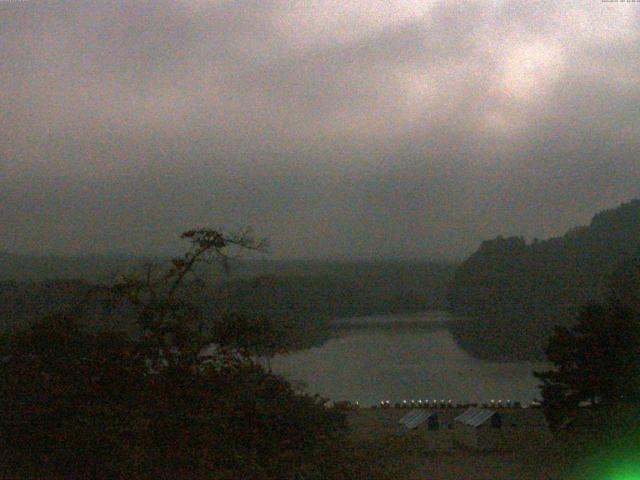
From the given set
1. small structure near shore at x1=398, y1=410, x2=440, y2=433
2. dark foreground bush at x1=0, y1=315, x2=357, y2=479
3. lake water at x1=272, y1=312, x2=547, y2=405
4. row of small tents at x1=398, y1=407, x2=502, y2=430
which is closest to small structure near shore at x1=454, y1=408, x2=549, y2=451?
row of small tents at x1=398, y1=407, x2=502, y2=430

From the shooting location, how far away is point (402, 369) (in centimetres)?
2859

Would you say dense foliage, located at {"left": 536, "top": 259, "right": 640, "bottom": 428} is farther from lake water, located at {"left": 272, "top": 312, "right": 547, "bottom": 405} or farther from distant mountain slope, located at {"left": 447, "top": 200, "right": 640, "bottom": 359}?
distant mountain slope, located at {"left": 447, "top": 200, "right": 640, "bottom": 359}

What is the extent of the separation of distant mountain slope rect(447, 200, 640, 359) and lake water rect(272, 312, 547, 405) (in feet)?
11.3

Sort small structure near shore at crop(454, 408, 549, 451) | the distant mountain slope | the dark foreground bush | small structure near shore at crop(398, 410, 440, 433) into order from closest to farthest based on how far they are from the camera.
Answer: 1. the dark foreground bush
2. small structure near shore at crop(454, 408, 549, 451)
3. small structure near shore at crop(398, 410, 440, 433)
4. the distant mountain slope

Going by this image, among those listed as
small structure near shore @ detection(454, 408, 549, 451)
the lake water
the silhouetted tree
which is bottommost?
the lake water

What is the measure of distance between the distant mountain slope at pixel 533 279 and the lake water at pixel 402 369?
136 inches

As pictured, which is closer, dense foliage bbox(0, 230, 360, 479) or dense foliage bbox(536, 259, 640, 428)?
dense foliage bbox(0, 230, 360, 479)

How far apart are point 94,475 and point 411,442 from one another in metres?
2.78

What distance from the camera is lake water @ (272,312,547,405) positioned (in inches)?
856

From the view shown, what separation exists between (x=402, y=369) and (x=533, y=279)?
2684 centimetres

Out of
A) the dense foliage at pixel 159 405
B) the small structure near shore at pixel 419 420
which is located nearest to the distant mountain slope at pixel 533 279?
the small structure near shore at pixel 419 420

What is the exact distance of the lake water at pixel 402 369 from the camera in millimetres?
21734

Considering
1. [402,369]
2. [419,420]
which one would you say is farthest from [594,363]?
[402,369]

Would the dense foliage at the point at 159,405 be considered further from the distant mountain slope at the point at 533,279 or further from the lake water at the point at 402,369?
the distant mountain slope at the point at 533,279
